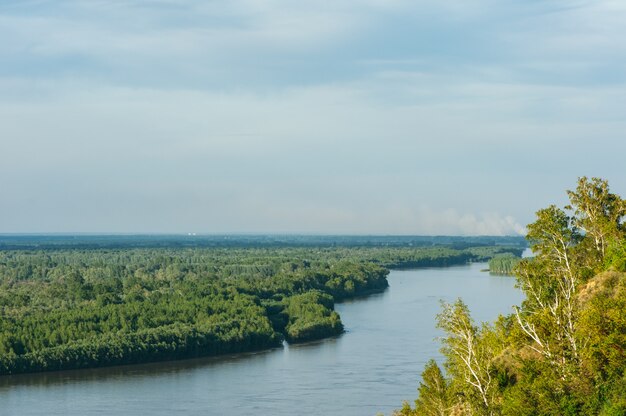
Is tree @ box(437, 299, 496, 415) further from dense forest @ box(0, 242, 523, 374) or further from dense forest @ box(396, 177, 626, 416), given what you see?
dense forest @ box(0, 242, 523, 374)

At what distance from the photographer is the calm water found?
116 feet

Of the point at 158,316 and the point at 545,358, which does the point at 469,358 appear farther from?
the point at 158,316

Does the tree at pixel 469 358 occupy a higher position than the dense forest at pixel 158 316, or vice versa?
the tree at pixel 469 358

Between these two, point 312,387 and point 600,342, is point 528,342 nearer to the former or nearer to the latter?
point 600,342

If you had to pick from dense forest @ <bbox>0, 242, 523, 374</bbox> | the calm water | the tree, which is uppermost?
the tree

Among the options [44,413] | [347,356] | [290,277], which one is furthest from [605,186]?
[290,277]

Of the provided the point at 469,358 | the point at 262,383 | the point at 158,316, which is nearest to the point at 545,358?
the point at 469,358

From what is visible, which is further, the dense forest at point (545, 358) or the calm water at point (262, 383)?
the calm water at point (262, 383)

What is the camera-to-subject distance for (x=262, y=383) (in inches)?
1560

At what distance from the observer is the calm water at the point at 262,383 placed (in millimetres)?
35250

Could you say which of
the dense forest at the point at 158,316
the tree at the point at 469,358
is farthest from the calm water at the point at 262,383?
the tree at the point at 469,358

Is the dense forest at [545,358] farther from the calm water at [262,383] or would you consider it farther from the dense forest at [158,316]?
the dense forest at [158,316]

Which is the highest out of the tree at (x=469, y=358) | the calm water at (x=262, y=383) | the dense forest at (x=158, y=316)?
the tree at (x=469, y=358)

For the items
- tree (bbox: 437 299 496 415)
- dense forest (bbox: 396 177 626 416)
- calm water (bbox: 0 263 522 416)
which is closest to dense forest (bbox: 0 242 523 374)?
calm water (bbox: 0 263 522 416)
